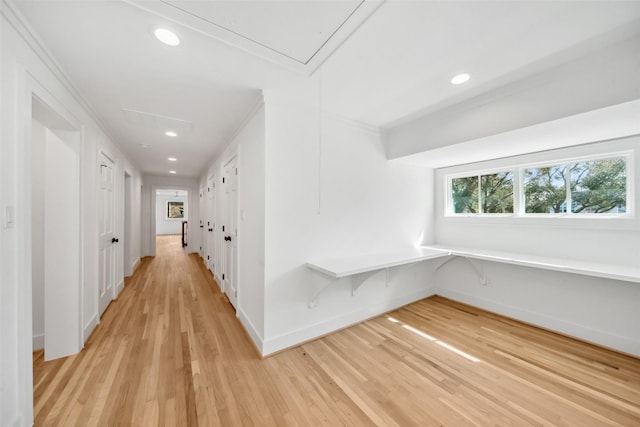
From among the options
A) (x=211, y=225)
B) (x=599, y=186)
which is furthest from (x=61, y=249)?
(x=599, y=186)

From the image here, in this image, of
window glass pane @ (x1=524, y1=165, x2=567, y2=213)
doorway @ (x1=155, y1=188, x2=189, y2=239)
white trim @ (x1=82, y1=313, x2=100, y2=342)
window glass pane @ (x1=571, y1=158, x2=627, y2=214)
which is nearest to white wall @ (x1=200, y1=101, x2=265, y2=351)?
white trim @ (x1=82, y1=313, x2=100, y2=342)

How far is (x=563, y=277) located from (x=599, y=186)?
1.01 meters

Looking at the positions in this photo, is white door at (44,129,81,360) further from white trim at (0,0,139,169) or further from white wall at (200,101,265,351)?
white wall at (200,101,265,351)

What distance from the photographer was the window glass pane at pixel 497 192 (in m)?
3.04

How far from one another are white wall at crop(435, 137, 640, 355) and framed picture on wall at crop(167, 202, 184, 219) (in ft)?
43.4

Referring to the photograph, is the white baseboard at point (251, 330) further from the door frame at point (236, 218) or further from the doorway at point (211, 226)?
the doorway at point (211, 226)

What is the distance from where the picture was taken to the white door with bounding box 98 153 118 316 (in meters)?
2.80

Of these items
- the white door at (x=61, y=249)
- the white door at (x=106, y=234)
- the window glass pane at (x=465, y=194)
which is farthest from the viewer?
the window glass pane at (x=465, y=194)

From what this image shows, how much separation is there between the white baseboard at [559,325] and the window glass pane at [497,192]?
1.24 m

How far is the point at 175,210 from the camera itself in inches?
489

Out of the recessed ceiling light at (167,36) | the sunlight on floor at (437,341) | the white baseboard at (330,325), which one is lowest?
the sunlight on floor at (437,341)

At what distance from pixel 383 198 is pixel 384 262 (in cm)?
96

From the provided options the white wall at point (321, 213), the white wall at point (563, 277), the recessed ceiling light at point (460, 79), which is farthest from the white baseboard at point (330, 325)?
the recessed ceiling light at point (460, 79)

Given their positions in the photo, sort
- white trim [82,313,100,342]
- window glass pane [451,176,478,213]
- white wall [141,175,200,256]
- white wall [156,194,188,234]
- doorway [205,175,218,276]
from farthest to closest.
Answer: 1. white wall [156,194,188,234]
2. white wall [141,175,200,256]
3. doorway [205,175,218,276]
4. window glass pane [451,176,478,213]
5. white trim [82,313,100,342]
